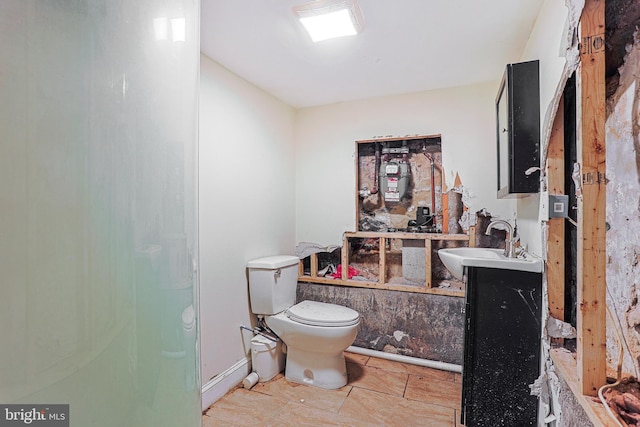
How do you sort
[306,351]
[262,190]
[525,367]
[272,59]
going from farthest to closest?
[262,190] → [306,351] → [272,59] → [525,367]

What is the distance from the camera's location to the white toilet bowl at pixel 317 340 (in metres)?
2.00

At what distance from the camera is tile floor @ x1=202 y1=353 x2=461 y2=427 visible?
68.3 inches

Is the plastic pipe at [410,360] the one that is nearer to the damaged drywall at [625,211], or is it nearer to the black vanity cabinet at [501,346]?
the black vanity cabinet at [501,346]

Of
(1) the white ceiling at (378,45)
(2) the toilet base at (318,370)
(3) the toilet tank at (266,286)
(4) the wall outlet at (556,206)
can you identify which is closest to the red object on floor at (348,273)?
(3) the toilet tank at (266,286)

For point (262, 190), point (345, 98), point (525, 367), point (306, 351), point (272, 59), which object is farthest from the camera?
point (345, 98)

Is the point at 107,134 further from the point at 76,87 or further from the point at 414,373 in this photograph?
the point at 414,373

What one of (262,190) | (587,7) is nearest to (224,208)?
(262,190)

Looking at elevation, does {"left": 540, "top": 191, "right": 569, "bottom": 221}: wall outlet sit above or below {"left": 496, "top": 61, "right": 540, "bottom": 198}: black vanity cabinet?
below

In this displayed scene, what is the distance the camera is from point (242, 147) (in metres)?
2.25

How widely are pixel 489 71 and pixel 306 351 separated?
2259 mm

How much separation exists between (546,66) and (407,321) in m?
1.83

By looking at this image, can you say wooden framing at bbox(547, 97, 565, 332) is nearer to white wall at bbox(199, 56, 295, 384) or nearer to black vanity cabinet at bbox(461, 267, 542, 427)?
black vanity cabinet at bbox(461, 267, 542, 427)

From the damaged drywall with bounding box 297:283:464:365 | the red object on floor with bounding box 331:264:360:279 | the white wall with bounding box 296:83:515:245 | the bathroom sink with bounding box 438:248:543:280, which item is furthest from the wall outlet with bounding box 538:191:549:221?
the red object on floor with bounding box 331:264:360:279

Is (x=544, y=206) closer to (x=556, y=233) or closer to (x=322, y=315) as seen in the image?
(x=556, y=233)
